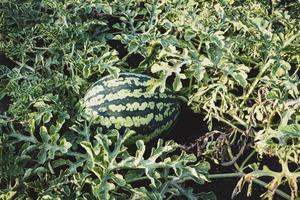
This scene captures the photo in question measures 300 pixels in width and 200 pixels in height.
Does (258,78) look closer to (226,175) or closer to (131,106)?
(226,175)

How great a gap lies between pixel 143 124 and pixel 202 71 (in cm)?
42

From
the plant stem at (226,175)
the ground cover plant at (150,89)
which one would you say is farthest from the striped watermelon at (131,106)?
the plant stem at (226,175)

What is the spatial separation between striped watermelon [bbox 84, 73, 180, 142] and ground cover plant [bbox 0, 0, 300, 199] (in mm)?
79

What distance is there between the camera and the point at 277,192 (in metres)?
2.68

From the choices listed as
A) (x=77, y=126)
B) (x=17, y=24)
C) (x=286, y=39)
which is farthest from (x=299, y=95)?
(x=17, y=24)

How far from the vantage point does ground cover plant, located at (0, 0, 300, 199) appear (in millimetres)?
2574

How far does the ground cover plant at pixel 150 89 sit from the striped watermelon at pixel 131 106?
79mm

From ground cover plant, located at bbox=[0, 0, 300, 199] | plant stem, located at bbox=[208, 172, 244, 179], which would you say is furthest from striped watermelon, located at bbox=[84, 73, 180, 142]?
plant stem, located at bbox=[208, 172, 244, 179]

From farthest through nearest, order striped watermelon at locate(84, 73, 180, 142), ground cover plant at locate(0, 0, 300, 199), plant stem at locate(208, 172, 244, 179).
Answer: striped watermelon at locate(84, 73, 180, 142) → plant stem at locate(208, 172, 244, 179) → ground cover plant at locate(0, 0, 300, 199)

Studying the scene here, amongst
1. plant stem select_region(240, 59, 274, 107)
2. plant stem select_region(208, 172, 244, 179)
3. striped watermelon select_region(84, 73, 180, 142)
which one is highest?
plant stem select_region(240, 59, 274, 107)

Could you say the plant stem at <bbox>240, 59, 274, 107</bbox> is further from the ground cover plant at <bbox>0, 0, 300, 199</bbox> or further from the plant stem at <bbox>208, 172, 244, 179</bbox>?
the plant stem at <bbox>208, 172, 244, 179</bbox>

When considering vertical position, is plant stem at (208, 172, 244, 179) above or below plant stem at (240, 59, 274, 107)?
below

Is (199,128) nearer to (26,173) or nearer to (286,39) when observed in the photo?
(286,39)

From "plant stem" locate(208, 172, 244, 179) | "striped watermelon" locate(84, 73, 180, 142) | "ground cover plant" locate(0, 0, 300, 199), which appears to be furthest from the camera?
"striped watermelon" locate(84, 73, 180, 142)
